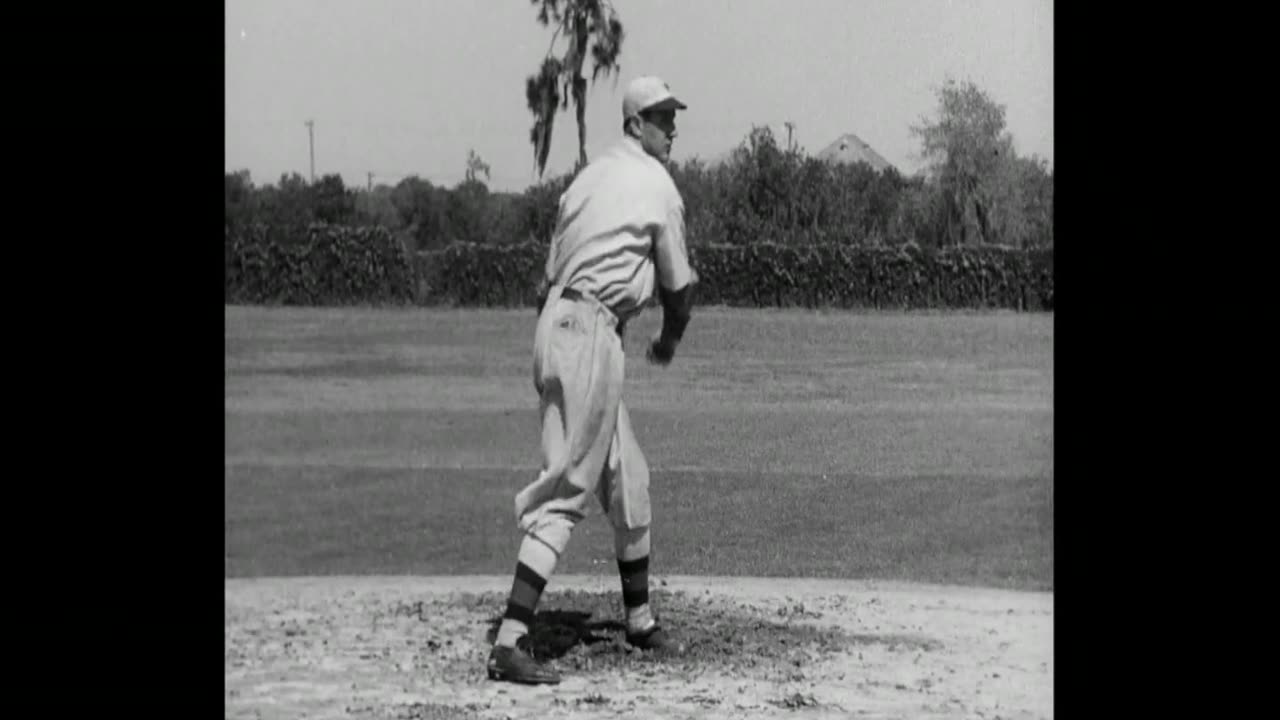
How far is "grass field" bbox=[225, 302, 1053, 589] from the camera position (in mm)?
8578

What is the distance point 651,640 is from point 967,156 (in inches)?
114

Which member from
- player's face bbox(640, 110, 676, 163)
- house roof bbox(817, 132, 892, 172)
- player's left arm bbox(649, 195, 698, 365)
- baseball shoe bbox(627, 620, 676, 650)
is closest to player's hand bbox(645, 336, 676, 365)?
player's left arm bbox(649, 195, 698, 365)

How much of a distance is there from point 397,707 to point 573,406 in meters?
1.30

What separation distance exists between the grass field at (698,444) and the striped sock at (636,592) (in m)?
1.31

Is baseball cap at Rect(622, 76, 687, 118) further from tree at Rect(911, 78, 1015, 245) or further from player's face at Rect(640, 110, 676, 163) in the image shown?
tree at Rect(911, 78, 1015, 245)

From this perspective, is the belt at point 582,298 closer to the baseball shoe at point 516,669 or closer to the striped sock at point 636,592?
the striped sock at point 636,592

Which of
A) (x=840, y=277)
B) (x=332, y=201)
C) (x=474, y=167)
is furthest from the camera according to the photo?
(x=840, y=277)

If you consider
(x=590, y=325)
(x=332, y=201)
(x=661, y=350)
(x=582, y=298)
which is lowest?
(x=661, y=350)

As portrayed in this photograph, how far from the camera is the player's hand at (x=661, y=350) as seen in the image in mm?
7273

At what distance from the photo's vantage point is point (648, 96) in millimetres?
7195

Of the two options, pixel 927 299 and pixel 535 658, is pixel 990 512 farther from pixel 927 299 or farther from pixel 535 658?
pixel 535 658

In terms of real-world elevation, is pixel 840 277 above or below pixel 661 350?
above

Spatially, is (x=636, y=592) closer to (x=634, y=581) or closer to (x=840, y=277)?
(x=634, y=581)

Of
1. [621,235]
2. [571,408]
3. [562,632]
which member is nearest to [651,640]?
[562,632]
